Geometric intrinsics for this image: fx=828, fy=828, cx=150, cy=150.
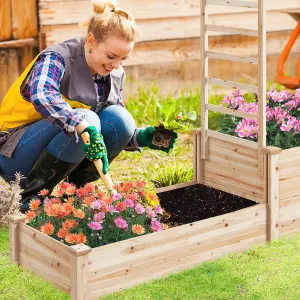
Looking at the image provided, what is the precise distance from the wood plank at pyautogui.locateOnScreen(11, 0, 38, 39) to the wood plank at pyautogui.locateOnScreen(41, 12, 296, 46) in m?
0.08

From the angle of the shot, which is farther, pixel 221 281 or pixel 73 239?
pixel 221 281

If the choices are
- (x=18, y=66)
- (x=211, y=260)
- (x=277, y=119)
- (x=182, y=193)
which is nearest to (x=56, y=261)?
(x=211, y=260)

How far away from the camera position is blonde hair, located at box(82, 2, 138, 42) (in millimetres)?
3602

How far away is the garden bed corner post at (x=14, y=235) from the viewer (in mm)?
3492

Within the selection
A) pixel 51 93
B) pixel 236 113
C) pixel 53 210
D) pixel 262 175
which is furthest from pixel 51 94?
pixel 262 175

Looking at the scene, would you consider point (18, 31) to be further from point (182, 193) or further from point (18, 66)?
point (182, 193)

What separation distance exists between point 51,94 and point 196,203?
96 centimetres

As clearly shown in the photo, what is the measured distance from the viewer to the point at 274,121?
4.14m

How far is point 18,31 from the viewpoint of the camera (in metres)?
5.81

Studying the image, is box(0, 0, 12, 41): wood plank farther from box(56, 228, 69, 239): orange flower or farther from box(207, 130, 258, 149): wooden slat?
box(56, 228, 69, 239): orange flower

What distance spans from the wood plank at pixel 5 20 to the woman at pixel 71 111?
6.16 ft

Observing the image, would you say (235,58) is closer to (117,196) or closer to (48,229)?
(117,196)

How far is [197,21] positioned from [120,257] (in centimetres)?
354

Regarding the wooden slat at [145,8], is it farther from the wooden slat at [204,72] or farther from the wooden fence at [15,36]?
the wooden slat at [204,72]
